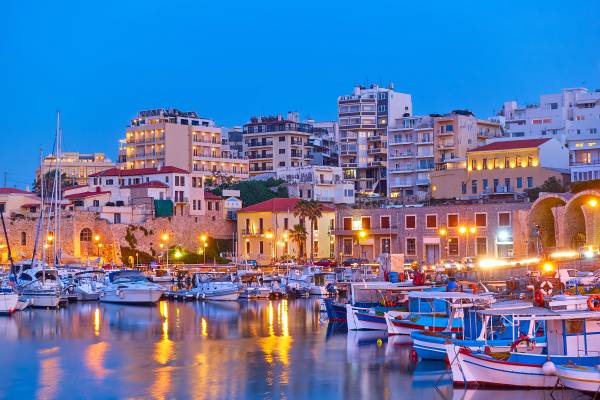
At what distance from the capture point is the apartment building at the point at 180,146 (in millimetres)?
104312

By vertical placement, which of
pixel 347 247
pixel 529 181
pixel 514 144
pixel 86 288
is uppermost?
pixel 514 144

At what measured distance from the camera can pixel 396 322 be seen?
3769cm

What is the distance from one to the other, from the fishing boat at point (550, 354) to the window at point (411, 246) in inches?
1750

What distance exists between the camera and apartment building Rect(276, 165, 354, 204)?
9544 cm

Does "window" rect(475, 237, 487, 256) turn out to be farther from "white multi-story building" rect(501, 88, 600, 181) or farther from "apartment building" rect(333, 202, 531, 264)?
"white multi-story building" rect(501, 88, 600, 181)

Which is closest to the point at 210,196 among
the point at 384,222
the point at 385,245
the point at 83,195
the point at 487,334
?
the point at 83,195

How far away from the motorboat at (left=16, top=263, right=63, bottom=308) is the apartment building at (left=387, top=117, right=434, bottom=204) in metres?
45.8

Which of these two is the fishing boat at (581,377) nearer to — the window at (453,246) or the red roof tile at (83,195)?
the window at (453,246)

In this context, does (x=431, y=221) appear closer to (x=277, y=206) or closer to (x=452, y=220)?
(x=452, y=220)

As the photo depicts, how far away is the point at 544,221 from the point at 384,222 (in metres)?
12.2

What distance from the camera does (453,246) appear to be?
229 ft

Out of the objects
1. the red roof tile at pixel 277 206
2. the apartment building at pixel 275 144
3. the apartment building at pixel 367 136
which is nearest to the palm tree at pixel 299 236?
the red roof tile at pixel 277 206

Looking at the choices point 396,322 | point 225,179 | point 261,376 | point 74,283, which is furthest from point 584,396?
point 225,179

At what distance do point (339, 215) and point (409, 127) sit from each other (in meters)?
28.2
